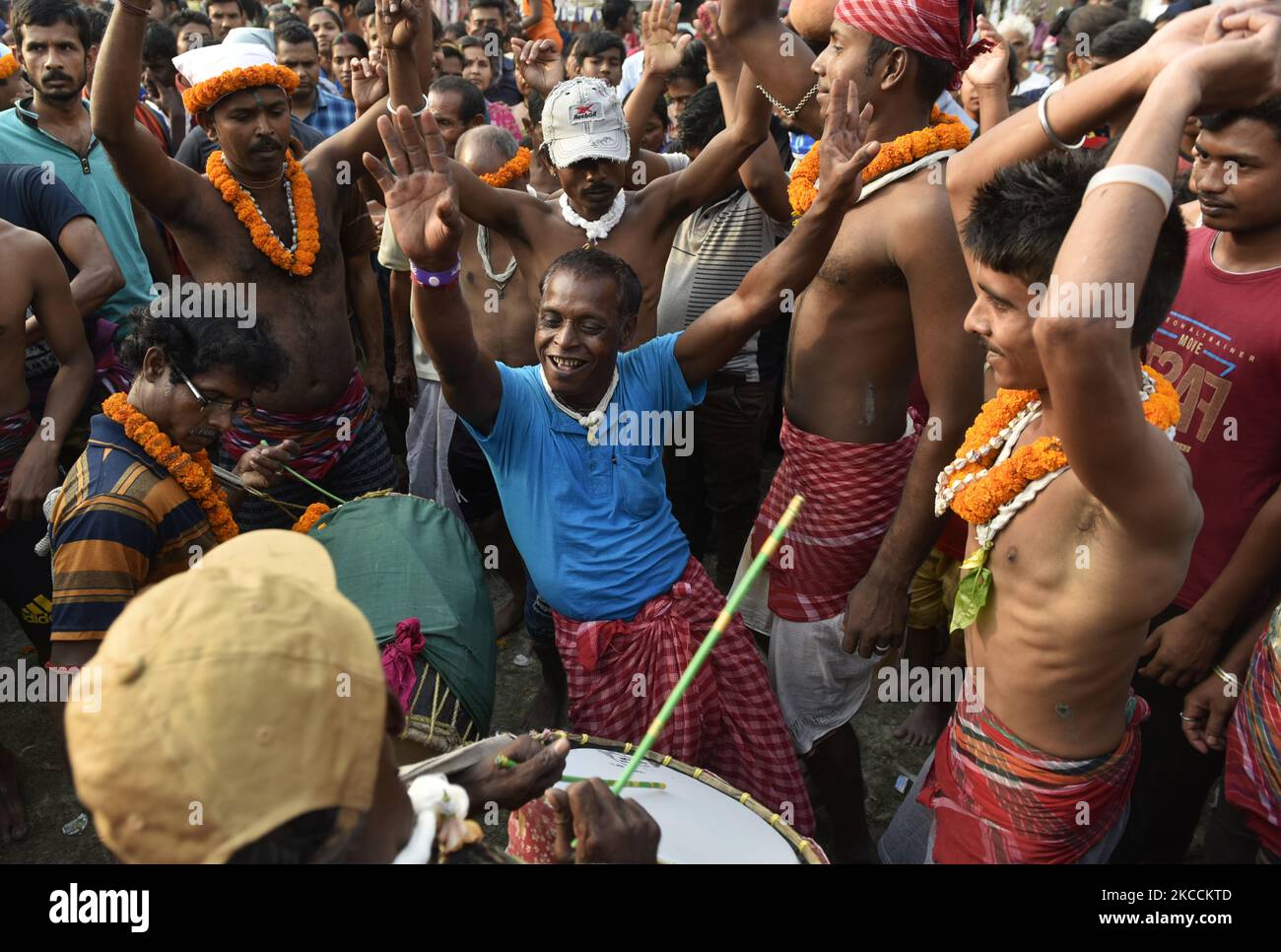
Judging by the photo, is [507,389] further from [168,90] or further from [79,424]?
[168,90]

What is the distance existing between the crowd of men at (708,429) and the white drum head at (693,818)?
8.6 inches

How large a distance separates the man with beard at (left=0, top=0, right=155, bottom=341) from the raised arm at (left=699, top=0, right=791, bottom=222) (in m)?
3.17

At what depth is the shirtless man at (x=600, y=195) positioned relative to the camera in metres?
4.08

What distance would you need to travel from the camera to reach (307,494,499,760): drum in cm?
264

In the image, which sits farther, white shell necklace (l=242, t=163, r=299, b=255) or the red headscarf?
white shell necklace (l=242, t=163, r=299, b=255)

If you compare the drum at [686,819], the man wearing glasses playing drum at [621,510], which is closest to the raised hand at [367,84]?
the man wearing glasses playing drum at [621,510]

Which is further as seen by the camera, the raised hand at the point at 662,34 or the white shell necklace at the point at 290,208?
the raised hand at the point at 662,34

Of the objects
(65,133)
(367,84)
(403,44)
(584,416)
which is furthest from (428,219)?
(65,133)

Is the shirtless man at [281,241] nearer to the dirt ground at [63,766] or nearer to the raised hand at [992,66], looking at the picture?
the dirt ground at [63,766]

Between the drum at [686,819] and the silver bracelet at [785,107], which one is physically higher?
the silver bracelet at [785,107]

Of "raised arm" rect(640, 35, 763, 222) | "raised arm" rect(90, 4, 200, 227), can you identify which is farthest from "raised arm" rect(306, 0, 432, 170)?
"raised arm" rect(640, 35, 763, 222)

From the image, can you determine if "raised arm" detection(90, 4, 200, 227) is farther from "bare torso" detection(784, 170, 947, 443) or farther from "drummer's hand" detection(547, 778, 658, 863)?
"drummer's hand" detection(547, 778, 658, 863)

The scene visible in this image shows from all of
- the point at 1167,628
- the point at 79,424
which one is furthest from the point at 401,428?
the point at 1167,628

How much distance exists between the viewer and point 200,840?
47.5 inches
